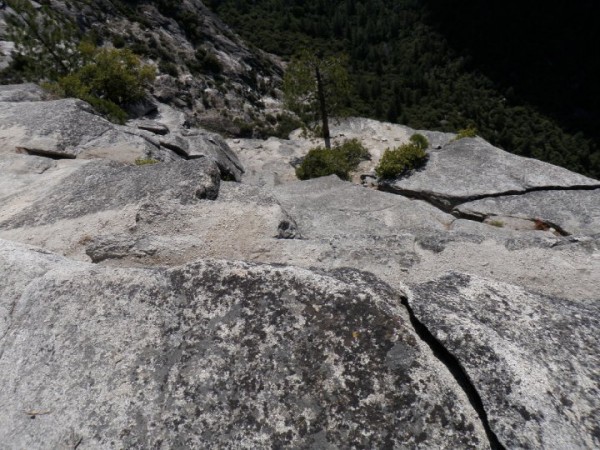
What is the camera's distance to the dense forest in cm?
8631

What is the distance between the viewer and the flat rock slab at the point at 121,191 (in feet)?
24.2

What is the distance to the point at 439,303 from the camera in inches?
173

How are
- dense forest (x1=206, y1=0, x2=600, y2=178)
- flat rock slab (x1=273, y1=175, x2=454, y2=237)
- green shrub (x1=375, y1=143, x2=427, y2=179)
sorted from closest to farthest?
1. flat rock slab (x1=273, y1=175, x2=454, y2=237)
2. green shrub (x1=375, y1=143, x2=427, y2=179)
3. dense forest (x1=206, y1=0, x2=600, y2=178)

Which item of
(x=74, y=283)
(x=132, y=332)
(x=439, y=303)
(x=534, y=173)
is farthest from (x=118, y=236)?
(x=534, y=173)

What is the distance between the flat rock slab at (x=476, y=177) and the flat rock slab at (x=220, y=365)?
13.3 meters

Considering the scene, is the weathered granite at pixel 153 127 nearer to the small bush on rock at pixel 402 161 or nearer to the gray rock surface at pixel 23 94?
the gray rock surface at pixel 23 94

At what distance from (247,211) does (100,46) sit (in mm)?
60397

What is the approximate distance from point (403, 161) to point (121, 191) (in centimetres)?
1443

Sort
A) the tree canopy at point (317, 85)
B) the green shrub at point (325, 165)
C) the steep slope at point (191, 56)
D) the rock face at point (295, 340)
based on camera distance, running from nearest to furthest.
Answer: the rock face at point (295, 340) → the green shrub at point (325, 165) → the tree canopy at point (317, 85) → the steep slope at point (191, 56)

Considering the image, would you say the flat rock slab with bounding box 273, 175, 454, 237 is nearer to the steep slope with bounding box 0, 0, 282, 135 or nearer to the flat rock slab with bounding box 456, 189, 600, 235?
the flat rock slab with bounding box 456, 189, 600, 235

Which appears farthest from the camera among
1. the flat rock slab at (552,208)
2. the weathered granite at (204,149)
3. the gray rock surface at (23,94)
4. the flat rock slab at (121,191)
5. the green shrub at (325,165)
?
the green shrub at (325,165)

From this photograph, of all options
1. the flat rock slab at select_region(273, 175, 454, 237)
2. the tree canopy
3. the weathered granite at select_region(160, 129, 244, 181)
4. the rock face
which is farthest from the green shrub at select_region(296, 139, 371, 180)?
the rock face

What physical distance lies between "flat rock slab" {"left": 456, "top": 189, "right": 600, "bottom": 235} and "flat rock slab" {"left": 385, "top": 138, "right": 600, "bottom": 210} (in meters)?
0.43

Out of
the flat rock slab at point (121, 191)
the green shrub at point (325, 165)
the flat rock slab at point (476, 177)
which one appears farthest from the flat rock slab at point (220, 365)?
the green shrub at point (325, 165)
